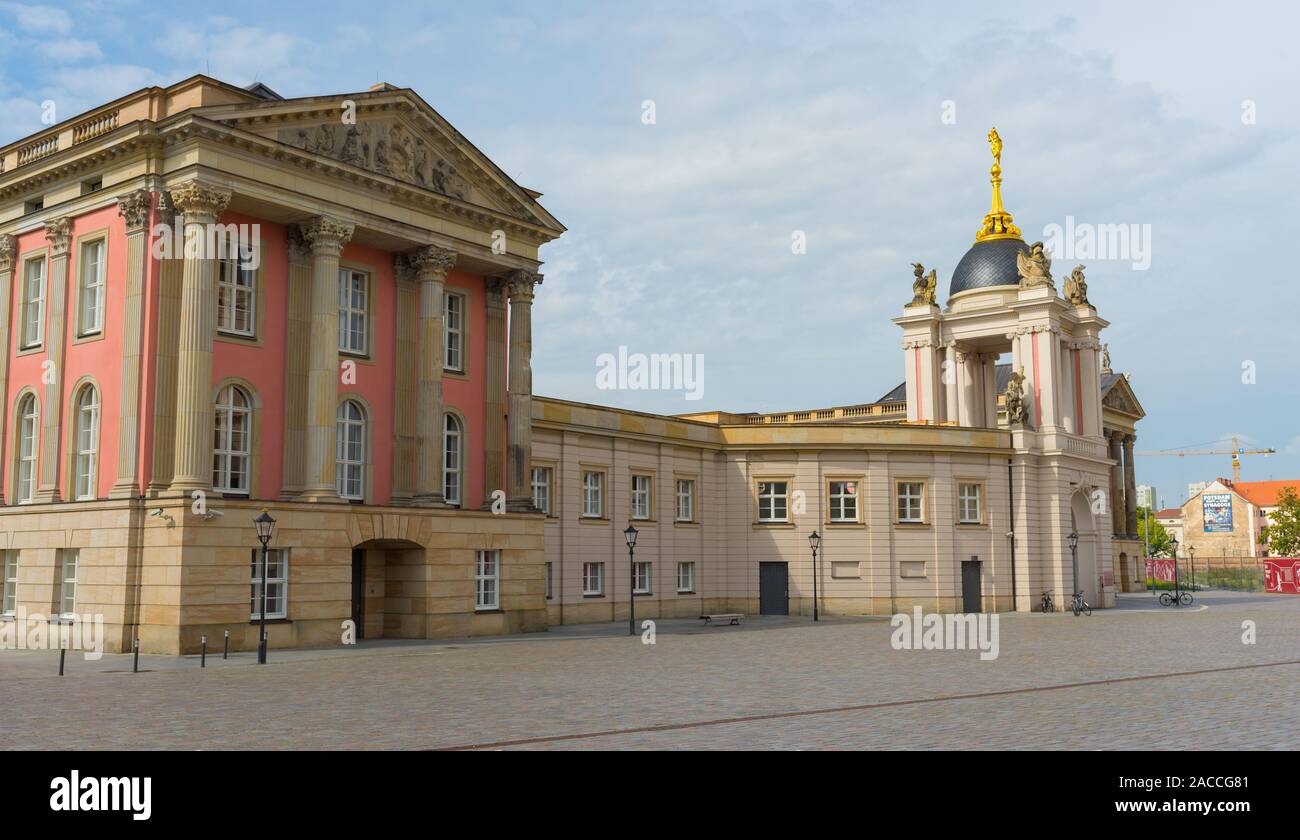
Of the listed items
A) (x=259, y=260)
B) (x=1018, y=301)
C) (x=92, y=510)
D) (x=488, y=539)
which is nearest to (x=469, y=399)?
(x=488, y=539)

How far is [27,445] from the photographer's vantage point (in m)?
34.9

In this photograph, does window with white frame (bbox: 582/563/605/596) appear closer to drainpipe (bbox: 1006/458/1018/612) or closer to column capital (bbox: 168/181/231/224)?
column capital (bbox: 168/181/231/224)

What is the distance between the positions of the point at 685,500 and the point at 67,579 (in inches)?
1033

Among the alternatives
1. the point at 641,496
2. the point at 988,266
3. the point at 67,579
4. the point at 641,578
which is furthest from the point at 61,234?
the point at 988,266

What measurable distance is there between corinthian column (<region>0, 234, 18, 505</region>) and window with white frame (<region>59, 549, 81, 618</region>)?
5.22 metres

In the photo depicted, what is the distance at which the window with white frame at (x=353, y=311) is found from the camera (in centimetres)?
3606

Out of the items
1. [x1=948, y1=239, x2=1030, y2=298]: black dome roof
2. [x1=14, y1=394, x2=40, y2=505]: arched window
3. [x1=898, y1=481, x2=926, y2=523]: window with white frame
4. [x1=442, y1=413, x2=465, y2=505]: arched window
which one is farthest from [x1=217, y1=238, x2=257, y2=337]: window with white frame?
[x1=948, y1=239, x2=1030, y2=298]: black dome roof

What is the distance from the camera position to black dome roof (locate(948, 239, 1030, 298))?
6525cm

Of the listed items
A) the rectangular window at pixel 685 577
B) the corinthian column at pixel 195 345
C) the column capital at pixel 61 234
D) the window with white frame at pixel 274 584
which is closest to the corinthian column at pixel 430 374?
the window with white frame at pixel 274 584

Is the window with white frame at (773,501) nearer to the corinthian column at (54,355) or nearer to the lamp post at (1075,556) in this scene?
the lamp post at (1075,556)
